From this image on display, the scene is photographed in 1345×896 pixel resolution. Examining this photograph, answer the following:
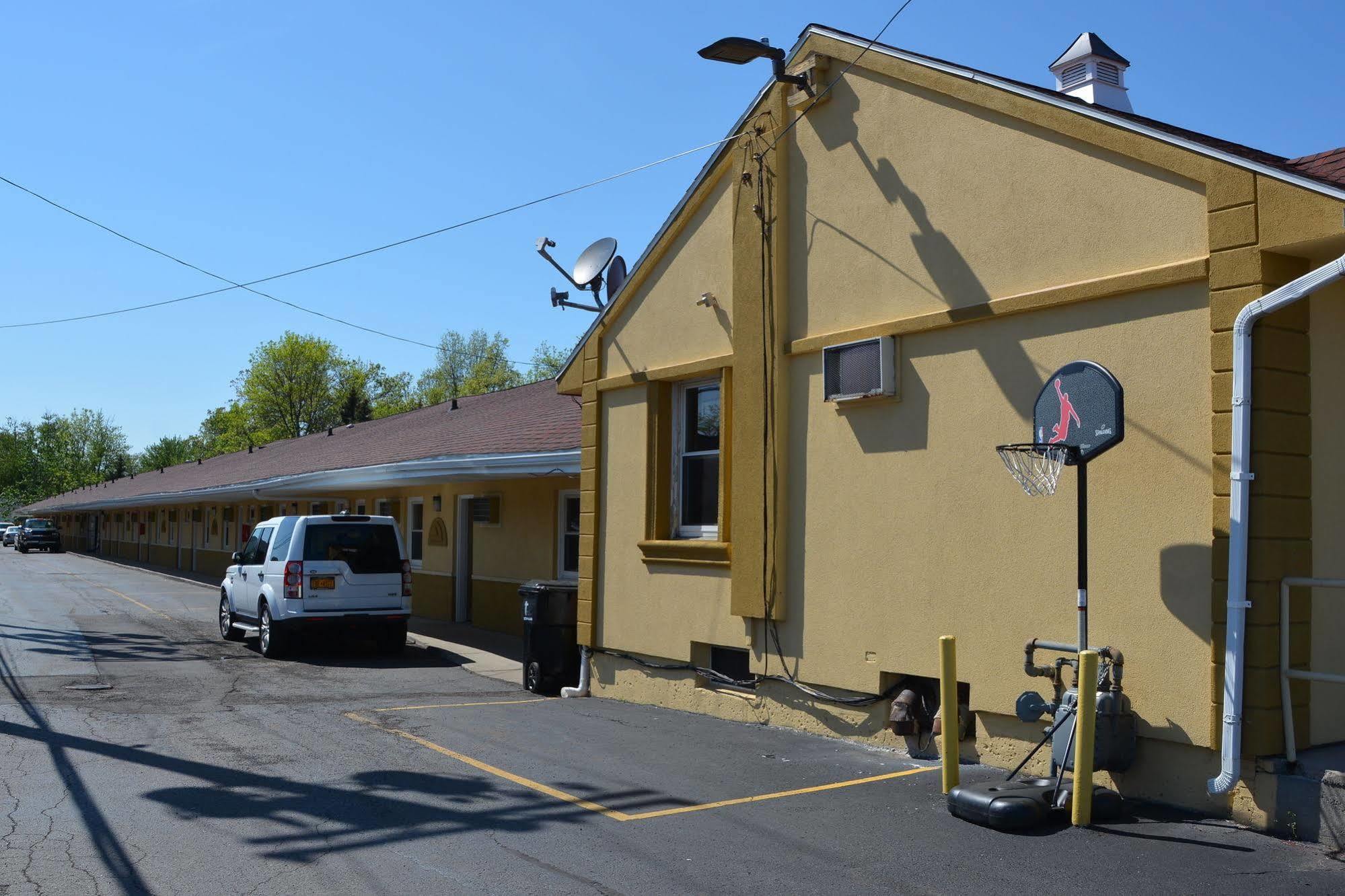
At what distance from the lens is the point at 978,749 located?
7.96 m

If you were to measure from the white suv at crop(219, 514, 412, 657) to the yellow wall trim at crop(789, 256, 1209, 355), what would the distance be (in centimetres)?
867

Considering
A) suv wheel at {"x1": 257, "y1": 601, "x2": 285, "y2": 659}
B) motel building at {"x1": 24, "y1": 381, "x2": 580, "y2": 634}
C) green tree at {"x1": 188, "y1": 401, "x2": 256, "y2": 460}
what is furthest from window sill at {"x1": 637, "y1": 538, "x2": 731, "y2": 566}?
green tree at {"x1": 188, "y1": 401, "x2": 256, "y2": 460}

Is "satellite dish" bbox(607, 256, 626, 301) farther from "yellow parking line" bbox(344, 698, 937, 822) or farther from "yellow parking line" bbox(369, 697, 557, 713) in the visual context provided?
"yellow parking line" bbox(344, 698, 937, 822)

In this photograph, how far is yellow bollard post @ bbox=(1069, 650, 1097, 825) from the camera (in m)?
6.19

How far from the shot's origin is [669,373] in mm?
11242

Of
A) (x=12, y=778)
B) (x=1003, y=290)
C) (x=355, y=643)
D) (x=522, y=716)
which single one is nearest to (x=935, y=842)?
(x=1003, y=290)

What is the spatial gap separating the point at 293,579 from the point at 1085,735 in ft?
39.0

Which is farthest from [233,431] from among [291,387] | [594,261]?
[594,261]

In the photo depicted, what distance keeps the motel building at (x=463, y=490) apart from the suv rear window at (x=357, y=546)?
153 centimetres

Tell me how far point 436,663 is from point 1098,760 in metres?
10.6

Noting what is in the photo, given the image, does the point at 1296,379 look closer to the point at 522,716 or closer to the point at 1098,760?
the point at 1098,760

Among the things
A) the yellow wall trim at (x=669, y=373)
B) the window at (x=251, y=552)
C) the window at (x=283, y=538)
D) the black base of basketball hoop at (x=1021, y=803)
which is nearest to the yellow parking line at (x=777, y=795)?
the black base of basketball hoop at (x=1021, y=803)

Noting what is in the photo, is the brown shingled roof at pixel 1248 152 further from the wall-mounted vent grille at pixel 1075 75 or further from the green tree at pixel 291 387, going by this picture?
the green tree at pixel 291 387

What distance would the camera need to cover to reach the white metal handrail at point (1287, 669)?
6.12 meters
